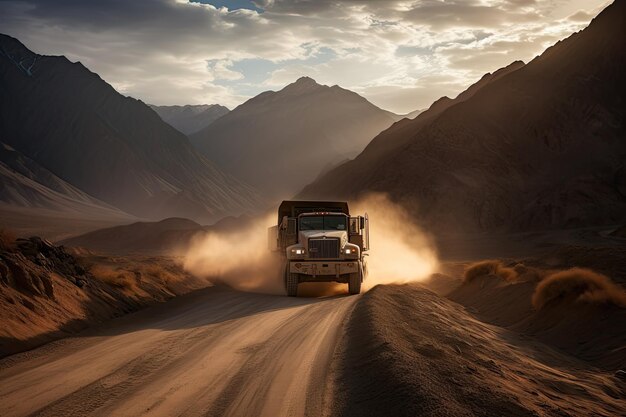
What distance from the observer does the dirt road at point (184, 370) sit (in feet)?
24.6

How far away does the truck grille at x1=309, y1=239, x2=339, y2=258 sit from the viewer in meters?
21.6

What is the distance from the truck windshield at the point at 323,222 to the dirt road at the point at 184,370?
26.8ft

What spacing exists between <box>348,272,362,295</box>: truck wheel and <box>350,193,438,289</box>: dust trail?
3681 mm

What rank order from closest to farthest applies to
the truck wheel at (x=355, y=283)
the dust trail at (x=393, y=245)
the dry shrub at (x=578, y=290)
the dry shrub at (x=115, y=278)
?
1. the dry shrub at (x=578, y=290)
2. the dry shrub at (x=115, y=278)
3. the truck wheel at (x=355, y=283)
4. the dust trail at (x=393, y=245)

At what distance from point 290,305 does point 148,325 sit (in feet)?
15.8

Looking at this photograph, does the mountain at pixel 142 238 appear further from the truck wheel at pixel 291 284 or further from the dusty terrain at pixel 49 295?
the dusty terrain at pixel 49 295

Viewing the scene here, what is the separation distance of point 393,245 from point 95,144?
143 meters

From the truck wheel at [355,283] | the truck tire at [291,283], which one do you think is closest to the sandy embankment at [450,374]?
the truck wheel at [355,283]

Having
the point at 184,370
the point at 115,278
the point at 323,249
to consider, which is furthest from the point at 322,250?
the point at 184,370

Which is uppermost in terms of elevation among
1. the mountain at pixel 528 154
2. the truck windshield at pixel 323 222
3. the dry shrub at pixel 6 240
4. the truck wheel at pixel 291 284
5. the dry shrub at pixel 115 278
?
the mountain at pixel 528 154

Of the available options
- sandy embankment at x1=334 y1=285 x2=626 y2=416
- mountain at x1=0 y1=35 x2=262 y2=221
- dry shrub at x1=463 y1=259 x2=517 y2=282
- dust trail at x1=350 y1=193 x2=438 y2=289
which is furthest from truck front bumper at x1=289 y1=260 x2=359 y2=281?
mountain at x1=0 y1=35 x2=262 y2=221

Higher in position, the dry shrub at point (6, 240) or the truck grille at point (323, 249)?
the dry shrub at point (6, 240)

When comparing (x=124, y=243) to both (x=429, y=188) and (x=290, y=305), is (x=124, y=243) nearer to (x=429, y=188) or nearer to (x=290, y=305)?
(x=429, y=188)

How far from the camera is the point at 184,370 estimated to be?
9273 mm
